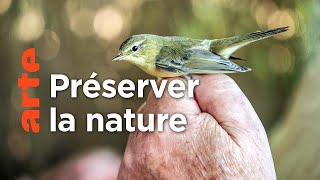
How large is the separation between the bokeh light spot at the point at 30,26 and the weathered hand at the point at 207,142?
34 centimetres

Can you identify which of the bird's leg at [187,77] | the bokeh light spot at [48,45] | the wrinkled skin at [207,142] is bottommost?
the wrinkled skin at [207,142]

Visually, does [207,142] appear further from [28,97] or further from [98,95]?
[28,97]

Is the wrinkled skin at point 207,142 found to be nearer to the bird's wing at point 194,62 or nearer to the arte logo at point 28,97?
the bird's wing at point 194,62

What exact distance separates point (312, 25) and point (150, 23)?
434 millimetres

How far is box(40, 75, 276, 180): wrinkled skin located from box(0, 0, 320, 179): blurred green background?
4cm

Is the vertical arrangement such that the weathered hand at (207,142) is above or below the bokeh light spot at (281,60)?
below

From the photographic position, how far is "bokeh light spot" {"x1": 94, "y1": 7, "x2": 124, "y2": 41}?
1.81m

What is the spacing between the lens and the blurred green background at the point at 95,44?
1.80m

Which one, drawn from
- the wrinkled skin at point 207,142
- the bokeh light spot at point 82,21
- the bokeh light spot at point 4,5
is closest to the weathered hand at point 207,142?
the wrinkled skin at point 207,142

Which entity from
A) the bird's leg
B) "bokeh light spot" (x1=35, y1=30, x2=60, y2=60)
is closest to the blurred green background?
"bokeh light spot" (x1=35, y1=30, x2=60, y2=60)

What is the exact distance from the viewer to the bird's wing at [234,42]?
5.85ft

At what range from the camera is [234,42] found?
70.8 inches

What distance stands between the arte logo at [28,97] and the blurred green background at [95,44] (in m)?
0.01

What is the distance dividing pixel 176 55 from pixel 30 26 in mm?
388
